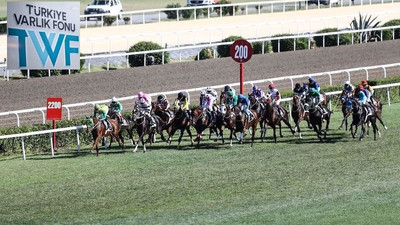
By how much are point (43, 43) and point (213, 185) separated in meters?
6.16

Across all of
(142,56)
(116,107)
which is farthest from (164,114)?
(142,56)

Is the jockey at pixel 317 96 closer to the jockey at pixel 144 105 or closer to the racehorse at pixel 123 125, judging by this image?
the jockey at pixel 144 105

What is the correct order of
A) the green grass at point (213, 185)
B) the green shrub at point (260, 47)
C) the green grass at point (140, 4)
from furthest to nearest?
the green grass at point (140, 4) → the green shrub at point (260, 47) → the green grass at point (213, 185)

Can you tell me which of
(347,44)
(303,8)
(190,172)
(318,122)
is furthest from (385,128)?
(303,8)

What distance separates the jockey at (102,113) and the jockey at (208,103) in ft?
6.94

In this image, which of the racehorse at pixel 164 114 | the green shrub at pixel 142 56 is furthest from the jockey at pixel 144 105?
the green shrub at pixel 142 56

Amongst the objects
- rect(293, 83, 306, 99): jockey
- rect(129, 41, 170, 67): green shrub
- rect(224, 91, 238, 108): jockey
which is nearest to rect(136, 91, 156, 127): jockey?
rect(224, 91, 238, 108): jockey

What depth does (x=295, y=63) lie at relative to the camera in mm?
35312

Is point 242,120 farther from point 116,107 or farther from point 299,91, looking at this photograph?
point 116,107

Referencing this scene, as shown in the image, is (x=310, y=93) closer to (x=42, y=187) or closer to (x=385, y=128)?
(x=385, y=128)

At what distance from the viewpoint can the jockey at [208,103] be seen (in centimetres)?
2330

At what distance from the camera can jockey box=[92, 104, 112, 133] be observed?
22.1 metres

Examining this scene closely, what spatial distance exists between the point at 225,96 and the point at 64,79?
28.8ft

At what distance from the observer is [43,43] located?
23000 mm
